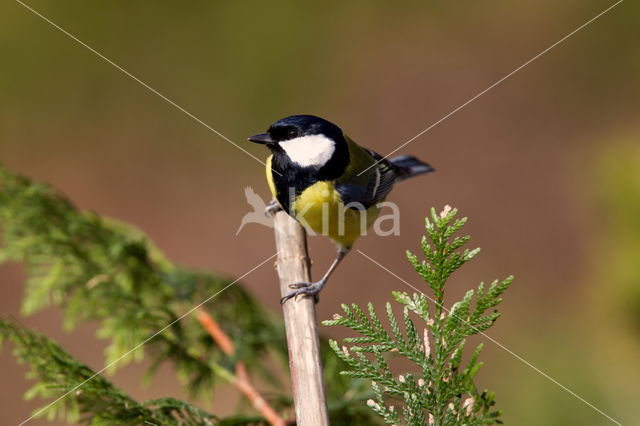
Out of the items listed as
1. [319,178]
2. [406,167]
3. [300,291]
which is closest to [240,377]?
[300,291]

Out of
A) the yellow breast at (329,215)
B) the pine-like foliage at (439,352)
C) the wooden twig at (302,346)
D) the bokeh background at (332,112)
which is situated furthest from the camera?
the bokeh background at (332,112)

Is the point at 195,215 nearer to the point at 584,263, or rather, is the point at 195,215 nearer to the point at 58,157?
the point at 58,157

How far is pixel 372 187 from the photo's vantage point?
2010mm

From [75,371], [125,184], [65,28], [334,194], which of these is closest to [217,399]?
[125,184]

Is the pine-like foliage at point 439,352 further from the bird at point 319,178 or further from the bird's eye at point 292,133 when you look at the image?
the bird's eye at point 292,133

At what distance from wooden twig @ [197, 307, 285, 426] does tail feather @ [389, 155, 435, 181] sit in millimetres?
1014

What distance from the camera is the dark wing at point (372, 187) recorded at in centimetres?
185

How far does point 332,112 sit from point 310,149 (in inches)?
140

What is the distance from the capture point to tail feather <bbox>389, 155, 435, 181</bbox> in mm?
2359

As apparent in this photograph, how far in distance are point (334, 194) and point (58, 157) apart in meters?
3.95

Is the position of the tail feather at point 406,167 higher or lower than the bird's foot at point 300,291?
higher

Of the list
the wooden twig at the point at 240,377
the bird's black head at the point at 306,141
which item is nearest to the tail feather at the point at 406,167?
the bird's black head at the point at 306,141

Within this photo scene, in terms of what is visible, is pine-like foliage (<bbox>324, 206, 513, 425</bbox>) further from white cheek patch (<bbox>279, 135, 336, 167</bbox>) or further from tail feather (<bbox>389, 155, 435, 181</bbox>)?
tail feather (<bbox>389, 155, 435, 181</bbox>)

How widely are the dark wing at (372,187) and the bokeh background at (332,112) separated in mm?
1889
